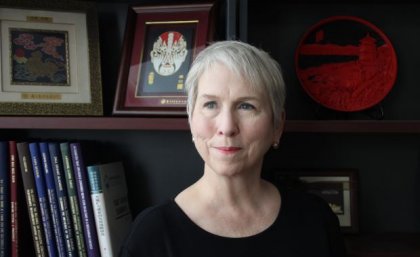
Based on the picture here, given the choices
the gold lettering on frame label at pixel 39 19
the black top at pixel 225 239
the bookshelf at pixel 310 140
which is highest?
the gold lettering on frame label at pixel 39 19

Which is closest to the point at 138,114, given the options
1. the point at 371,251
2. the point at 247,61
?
the point at 247,61

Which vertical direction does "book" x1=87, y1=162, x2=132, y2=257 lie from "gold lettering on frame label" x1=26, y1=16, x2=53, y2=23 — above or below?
below

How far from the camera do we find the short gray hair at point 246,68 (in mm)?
828

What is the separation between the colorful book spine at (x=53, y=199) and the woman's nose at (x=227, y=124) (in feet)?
1.56

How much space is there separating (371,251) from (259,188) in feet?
1.20

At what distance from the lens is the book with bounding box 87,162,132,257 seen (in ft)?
3.28

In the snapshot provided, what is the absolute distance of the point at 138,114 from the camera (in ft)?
3.37

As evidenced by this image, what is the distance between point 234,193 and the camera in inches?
36.2

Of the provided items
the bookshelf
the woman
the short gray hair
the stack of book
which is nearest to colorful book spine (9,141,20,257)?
the stack of book

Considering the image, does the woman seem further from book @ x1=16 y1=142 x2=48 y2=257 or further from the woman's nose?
book @ x1=16 y1=142 x2=48 y2=257

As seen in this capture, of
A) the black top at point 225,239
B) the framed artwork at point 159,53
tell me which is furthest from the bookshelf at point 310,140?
the black top at point 225,239

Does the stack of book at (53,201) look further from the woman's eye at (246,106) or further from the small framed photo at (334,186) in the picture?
the small framed photo at (334,186)

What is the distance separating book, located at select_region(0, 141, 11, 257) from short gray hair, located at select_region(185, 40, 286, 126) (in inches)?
19.8

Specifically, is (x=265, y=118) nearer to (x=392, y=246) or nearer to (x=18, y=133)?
(x=392, y=246)
